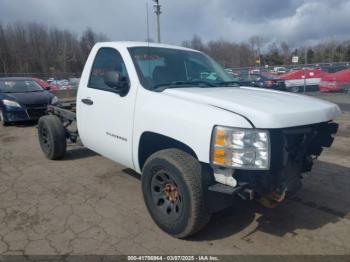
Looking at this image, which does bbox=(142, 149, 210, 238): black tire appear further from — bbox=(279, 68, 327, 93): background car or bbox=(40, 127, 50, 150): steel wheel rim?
bbox=(279, 68, 327, 93): background car

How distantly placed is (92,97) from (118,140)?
81 centimetres

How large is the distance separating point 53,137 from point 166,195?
Result: 10.2 feet

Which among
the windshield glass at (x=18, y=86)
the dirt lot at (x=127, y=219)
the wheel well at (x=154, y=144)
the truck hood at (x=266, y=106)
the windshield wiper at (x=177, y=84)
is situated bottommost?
the dirt lot at (x=127, y=219)

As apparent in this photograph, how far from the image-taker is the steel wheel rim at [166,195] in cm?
325

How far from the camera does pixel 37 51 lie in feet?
252

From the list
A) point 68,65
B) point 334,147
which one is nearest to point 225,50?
point 68,65

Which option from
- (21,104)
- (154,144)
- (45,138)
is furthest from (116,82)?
(21,104)

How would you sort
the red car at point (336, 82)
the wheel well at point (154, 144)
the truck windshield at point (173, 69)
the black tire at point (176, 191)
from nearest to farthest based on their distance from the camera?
the black tire at point (176, 191) → the wheel well at point (154, 144) → the truck windshield at point (173, 69) → the red car at point (336, 82)

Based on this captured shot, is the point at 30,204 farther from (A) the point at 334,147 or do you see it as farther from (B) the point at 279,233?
(A) the point at 334,147

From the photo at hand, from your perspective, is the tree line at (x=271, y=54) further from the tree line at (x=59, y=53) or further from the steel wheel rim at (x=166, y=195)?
the steel wheel rim at (x=166, y=195)

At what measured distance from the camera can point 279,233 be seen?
11.4 feet

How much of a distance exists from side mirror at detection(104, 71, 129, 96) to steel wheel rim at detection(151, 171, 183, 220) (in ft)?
3.60

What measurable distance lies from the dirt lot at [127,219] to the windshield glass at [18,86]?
617 cm

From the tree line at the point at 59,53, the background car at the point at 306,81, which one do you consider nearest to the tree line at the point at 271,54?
the tree line at the point at 59,53
